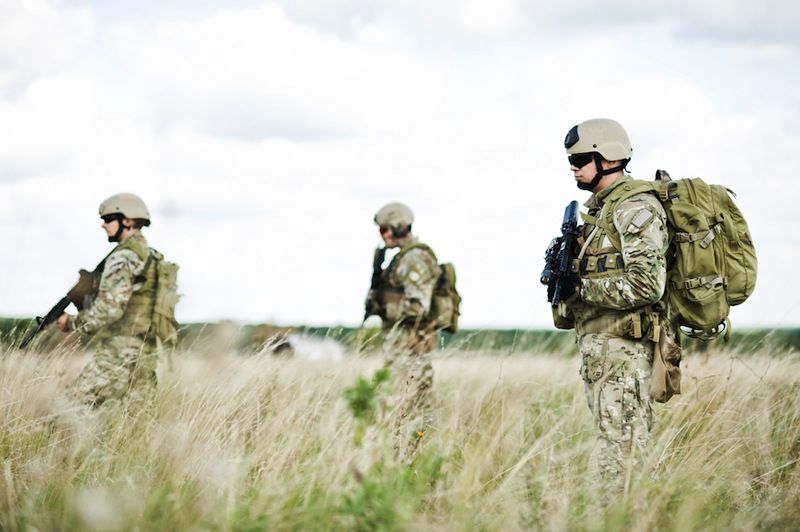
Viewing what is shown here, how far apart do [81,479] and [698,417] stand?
3.96m

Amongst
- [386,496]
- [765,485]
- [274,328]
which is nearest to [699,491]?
[765,485]

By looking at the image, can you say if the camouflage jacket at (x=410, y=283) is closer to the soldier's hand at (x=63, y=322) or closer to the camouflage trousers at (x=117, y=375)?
the camouflage trousers at (x=117, y=375)

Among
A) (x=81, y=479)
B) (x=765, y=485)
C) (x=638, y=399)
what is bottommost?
(x=765, y=485)

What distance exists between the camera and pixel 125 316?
655 cm

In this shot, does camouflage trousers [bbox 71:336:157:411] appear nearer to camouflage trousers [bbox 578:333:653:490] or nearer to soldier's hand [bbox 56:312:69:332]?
soldier's hand [bbox 56:312:69:332]

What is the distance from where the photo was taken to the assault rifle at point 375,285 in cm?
791

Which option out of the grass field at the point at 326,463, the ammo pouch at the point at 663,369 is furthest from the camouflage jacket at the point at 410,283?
the ammo pouch at the point at 663,369

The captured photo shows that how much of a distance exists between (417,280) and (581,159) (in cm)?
320

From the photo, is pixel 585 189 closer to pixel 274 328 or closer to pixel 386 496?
pixel 386 496

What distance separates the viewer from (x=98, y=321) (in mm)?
6312

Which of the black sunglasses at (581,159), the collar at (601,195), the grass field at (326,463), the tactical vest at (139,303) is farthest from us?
the tactical vest at (139,303)

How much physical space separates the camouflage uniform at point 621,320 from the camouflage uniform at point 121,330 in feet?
10.7

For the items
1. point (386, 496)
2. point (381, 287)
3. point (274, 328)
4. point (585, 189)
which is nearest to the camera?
point (386, 496)

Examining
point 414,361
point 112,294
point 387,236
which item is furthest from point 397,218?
point 112,294
